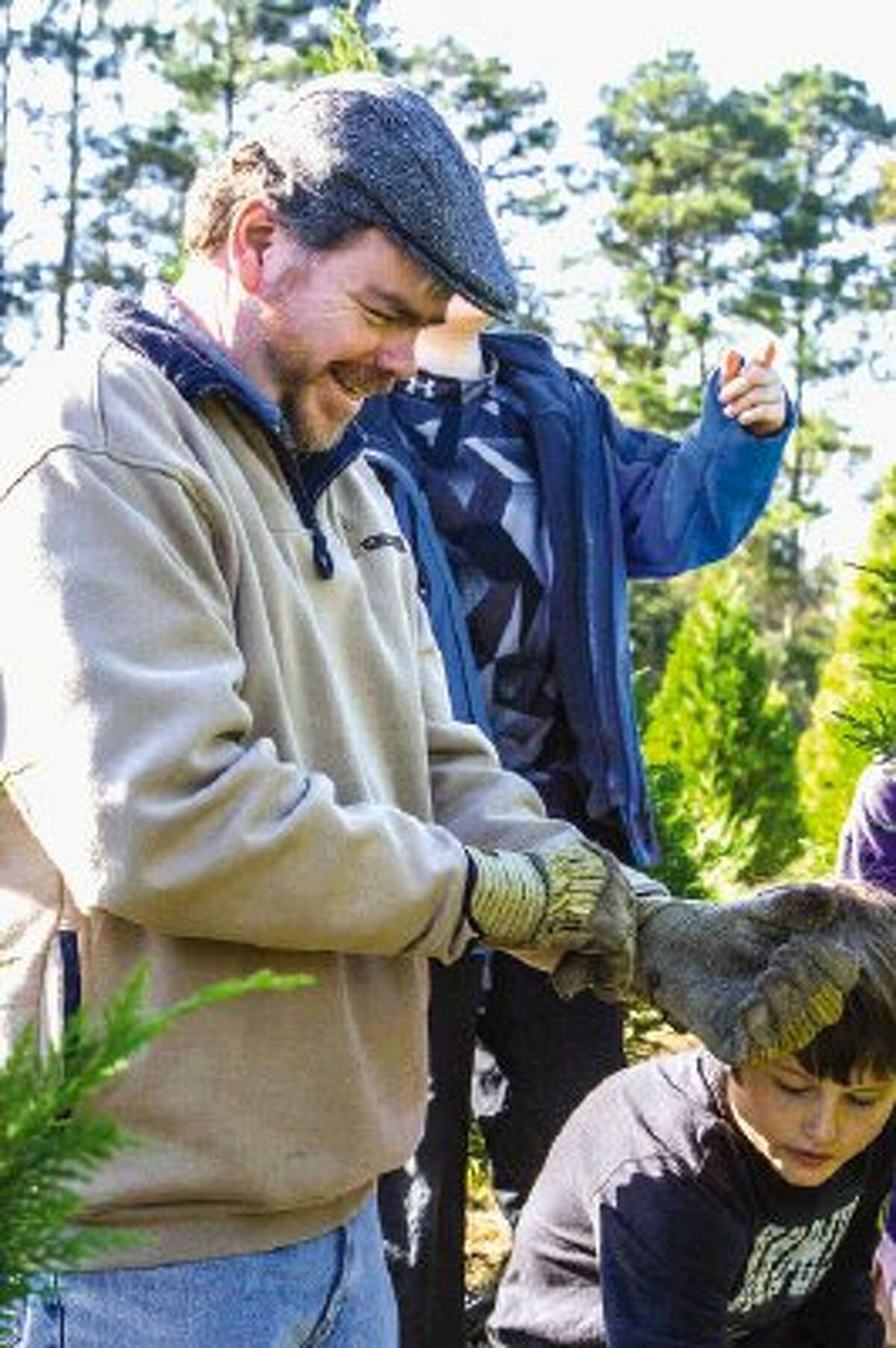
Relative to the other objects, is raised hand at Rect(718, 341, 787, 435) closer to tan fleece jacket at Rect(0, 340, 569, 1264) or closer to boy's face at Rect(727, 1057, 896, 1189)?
boy's face at Rect(727, 1057, 896, 1189)

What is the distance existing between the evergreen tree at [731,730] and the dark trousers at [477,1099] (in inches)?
342

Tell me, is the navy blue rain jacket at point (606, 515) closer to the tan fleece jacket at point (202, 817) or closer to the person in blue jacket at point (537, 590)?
the person in blue jacket at point (537, 590)

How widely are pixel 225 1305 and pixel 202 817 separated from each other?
0.46 m

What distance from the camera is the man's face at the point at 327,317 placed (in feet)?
6.09

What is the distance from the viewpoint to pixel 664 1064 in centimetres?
259

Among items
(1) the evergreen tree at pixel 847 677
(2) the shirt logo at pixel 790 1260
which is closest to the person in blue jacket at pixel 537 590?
(2) the shirt logo at pixel 790 1260

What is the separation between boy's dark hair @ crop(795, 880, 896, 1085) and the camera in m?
2.31

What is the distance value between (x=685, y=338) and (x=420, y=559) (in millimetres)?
31389

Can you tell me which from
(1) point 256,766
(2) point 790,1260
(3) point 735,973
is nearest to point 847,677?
(2) point 790,1260

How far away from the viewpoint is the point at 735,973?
80.8 inches

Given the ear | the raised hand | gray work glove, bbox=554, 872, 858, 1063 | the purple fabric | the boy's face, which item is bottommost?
the boy's face

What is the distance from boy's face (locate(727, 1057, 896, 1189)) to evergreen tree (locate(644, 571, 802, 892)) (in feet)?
31.4

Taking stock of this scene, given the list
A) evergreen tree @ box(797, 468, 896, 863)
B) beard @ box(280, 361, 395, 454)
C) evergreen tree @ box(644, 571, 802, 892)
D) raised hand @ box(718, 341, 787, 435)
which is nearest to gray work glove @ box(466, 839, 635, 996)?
beard @ box(280, 361, 395, 454)

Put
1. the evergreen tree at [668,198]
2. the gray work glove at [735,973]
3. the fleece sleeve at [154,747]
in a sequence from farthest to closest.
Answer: the evergreen tree at [668,198], the gray work glove at [735,973], the fleece sleeve at [154,747]
